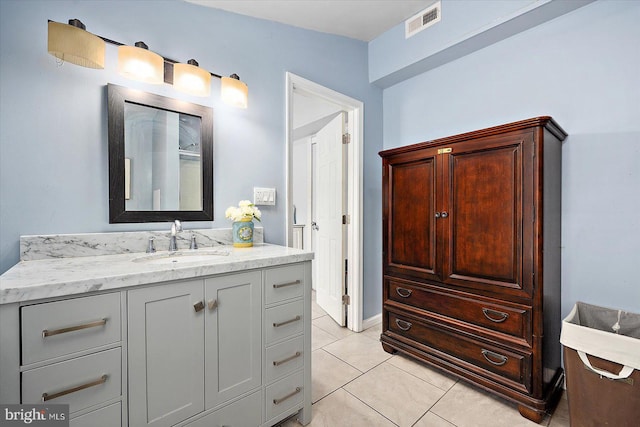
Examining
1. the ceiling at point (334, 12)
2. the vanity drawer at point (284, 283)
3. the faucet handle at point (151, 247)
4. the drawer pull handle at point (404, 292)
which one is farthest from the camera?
the drawer pull handle at point (404, 292)

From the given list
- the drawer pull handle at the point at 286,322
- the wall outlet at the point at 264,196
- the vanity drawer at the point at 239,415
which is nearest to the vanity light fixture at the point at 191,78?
the wall outlet at the point at 264,196

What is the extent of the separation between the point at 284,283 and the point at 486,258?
3.98 ft

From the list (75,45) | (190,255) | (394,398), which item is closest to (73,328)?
(190,255)

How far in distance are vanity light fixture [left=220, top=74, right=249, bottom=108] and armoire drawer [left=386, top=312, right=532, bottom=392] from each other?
6.16ft

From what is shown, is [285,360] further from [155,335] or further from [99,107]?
[99,107]

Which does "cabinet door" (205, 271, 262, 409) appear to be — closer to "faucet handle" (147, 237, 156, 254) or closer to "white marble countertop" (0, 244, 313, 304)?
"white marble countertop" (0, 244, 313, 304)

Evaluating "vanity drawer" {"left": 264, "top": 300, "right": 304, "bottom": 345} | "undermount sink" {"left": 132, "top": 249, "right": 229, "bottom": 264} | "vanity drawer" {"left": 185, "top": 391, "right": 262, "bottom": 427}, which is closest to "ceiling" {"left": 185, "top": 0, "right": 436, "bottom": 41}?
"undermount sink" {"left": 132, "top": 249, "right": 229, "bottom": 264}

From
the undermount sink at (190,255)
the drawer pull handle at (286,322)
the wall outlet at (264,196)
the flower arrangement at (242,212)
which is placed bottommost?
the drawer pull handle at (286,322)

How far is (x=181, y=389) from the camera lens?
3.84 feet

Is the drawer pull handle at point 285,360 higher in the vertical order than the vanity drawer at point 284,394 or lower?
higher

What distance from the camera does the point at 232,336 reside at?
129 centimetres

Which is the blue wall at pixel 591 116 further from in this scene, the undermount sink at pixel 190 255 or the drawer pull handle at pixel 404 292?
the undermount sink at pixel 190 255

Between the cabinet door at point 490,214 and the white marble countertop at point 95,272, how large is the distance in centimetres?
108

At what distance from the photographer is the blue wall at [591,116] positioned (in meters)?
1.64
